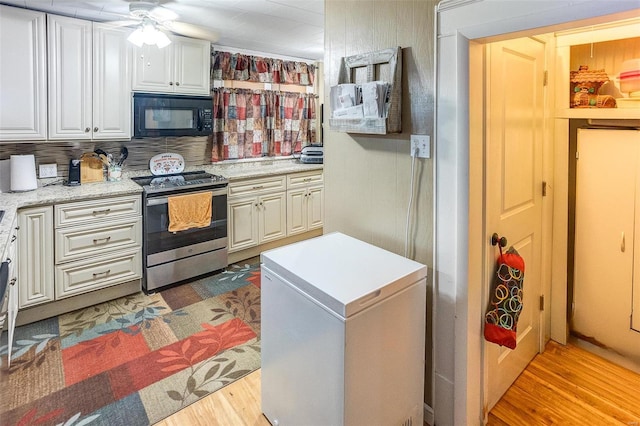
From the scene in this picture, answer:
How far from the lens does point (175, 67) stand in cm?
344

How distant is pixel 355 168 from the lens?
2.17 metres

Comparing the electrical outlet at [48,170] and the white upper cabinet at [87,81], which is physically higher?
the white upper cabinet at [87,81]

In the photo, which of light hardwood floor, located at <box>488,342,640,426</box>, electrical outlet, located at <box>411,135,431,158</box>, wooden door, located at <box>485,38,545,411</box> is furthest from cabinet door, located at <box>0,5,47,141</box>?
light hardwood floor, located at <box>488,342,640,426</box>

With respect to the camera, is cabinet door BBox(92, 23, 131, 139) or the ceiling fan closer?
the ceiling fan

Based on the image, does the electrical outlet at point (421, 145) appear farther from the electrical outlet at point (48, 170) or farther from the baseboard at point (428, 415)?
the electrical outlet at point (48, 170)

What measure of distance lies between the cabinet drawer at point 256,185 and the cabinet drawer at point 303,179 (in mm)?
96

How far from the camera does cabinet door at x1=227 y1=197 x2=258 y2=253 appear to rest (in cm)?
385

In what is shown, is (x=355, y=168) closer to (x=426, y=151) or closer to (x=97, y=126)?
(x=426, y=151)

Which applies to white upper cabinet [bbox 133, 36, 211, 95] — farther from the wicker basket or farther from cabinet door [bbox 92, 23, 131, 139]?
the wicker basket

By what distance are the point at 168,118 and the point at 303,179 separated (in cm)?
160

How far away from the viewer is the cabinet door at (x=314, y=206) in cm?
452

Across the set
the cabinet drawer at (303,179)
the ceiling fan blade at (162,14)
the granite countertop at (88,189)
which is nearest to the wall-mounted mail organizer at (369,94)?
the ceiling fan blade at (162,14)

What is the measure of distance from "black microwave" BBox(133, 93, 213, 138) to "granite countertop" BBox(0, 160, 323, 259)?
0.50 metres

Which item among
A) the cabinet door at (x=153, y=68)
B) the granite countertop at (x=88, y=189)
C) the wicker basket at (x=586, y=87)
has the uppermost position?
the cabinet door at (x=153, y=68)
